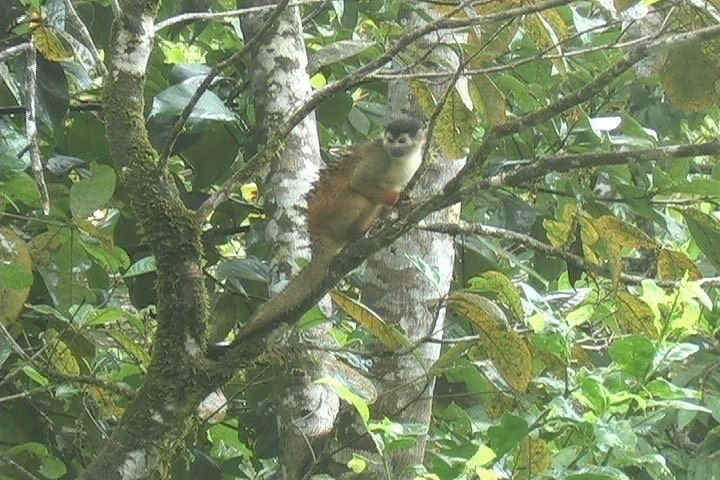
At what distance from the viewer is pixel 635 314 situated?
205cm

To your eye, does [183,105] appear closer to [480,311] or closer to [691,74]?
[480,311]

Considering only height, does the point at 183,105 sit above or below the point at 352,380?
above

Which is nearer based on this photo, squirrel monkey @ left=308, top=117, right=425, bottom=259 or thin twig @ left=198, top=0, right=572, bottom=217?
thin twig @ left=198, top=0, right=572, bottom=217

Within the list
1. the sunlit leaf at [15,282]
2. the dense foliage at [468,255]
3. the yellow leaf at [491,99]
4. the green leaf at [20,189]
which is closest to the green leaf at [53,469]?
the dense foliage at [468,255]

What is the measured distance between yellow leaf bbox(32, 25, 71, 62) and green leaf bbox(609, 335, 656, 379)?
1563mm

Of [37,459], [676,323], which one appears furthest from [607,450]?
[37,459]

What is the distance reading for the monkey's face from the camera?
2.98 metres

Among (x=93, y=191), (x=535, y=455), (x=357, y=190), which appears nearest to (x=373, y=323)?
(x=535, y=455)

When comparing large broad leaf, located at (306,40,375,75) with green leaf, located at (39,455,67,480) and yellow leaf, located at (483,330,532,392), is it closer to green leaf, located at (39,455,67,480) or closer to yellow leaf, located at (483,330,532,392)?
yellow leaf, located at (483,330,532,392)

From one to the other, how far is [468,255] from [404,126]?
21.9 inches

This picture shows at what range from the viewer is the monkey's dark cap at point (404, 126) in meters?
2.87

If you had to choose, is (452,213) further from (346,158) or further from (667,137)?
(667,137)

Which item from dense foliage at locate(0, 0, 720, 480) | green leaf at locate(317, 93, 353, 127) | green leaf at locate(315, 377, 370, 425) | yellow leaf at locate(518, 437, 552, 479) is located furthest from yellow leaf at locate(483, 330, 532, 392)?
green leaf at locate(317, 93, 353, 127)

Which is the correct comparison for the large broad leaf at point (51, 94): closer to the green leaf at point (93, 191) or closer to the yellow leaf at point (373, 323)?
the green leaf at point (93, 191)
